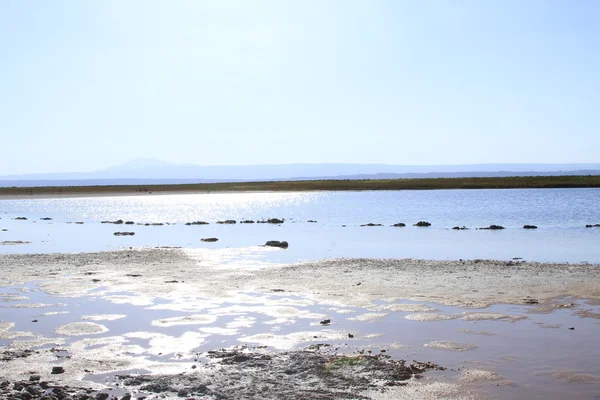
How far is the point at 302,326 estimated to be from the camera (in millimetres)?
15867

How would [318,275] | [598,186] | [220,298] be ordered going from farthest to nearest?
[598,186], [318,275], [220,298]

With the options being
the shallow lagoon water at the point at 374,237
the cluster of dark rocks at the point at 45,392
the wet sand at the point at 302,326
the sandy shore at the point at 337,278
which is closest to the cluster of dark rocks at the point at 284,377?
the wet sand at the point at 302,326

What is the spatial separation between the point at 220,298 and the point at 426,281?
27.0 feet

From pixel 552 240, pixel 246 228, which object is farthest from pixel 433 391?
pixel 246 228

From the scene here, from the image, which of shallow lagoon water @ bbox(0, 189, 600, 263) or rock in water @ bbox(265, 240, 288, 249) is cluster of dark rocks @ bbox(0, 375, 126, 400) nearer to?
shallow lagoon water @ bbox(0, 189, 600, 263)

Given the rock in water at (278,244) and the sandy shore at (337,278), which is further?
the rock in water at (278,244)

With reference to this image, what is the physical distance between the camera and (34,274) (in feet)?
84.2

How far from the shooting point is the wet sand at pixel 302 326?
1138 cm

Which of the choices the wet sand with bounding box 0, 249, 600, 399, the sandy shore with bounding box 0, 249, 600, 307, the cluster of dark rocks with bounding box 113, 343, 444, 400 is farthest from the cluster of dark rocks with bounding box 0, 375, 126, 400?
the sandy shore with bounding box 0, 249, 600, 307

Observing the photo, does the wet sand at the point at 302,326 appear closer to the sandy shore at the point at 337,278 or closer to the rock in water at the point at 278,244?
the sandy shore at the point at 337,278

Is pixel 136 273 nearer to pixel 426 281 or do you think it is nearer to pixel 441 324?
pixel 426 281

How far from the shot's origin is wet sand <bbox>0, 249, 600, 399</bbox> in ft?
37.3

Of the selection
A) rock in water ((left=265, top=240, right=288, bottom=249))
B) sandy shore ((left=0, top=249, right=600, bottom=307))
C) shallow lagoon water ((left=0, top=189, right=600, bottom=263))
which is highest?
sandy shore ((left=0, top=249, right=600, bottom=307))

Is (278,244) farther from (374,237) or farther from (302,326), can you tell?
(302,326)
